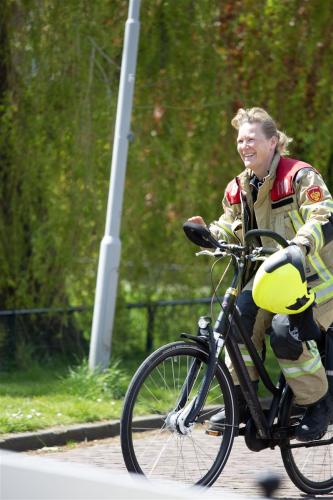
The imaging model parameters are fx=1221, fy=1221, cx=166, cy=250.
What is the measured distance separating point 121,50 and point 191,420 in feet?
17.5

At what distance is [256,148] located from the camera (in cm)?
584

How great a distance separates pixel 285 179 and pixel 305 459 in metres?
1.42

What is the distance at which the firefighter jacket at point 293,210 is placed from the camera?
223 inches

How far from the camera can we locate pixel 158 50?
1035 centimetres

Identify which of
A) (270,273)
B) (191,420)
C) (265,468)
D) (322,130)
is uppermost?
(322,130)

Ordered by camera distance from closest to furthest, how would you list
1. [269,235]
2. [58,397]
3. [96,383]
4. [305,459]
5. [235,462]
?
1. [269,235]
2. [305,459]
3. [235,462]
4. [58,397]
5. [96,383]

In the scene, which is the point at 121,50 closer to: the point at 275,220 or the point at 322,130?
the point at 322,130

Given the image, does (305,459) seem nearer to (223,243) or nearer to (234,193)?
(223,243)

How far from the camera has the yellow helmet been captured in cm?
537

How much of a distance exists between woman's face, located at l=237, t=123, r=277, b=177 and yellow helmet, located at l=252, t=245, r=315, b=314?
573mm

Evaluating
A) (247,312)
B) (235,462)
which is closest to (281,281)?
(247,312)

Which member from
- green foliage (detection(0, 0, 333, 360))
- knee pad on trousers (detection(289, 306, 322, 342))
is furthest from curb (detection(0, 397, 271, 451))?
green foliage (detection(0, 0, 333, 360))

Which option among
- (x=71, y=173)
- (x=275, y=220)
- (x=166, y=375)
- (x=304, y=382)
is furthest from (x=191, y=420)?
(x=71, y=173)

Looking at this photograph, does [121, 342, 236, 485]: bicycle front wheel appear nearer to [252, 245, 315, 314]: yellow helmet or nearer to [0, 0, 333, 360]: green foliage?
[252, 245, 315, 314]: yellow helmet
